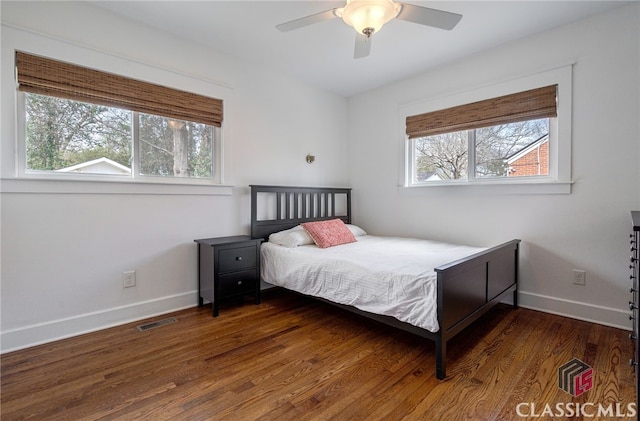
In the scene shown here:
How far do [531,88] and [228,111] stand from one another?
2.89 meters

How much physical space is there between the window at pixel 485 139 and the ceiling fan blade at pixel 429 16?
58.7 inches

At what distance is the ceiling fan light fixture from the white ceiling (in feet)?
2.25

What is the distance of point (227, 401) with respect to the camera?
1.59 m

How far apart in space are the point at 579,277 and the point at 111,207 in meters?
3.93

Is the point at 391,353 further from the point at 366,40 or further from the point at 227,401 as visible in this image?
the point at 366,40

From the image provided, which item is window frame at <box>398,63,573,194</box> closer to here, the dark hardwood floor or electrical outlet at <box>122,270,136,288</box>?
the dark hardwood floor

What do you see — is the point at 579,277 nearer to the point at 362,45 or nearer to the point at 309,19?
the point at 362,45

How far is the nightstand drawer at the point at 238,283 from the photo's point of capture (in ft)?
9.12

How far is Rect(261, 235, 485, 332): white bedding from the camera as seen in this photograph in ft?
6.32

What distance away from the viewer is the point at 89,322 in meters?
2.40

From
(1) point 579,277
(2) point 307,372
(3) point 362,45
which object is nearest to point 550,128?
(1) point 579,277

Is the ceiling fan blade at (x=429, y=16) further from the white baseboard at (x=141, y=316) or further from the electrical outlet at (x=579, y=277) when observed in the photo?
the white baseboard at (x=141, y=316)

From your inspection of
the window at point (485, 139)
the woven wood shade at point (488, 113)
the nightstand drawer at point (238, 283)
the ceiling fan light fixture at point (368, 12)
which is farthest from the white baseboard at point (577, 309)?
the ceiling fan light fixture at point (368, 12)

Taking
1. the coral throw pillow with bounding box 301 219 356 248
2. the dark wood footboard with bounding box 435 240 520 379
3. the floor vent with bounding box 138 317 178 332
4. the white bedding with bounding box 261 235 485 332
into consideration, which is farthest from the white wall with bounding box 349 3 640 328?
the floor vent with bounding box 138 317 178 332
